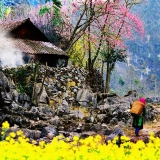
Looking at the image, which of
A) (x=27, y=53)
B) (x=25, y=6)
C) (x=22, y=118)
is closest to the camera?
(x=22, y=118)

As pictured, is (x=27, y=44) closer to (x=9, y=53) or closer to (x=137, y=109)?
(x=9, y=53)

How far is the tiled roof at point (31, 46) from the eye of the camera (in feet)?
87.4

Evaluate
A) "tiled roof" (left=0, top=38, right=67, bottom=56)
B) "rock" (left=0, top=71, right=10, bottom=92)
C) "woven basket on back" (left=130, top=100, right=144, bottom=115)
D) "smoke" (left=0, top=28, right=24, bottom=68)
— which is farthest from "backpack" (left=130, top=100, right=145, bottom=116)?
"tiled roof" (left=0, top=38, right=67, bottom=56)

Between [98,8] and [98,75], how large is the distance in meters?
6.36

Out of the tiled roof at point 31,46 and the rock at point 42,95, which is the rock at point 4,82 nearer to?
the rock at point 42,95

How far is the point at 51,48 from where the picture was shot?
29141mm

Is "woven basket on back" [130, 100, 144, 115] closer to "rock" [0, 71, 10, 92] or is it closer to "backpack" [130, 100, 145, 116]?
"backpack" [130, 100, 145, 116]

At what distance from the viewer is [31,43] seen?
28828 millimetres

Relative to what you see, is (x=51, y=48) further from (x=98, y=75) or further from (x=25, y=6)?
(x=25, y=6)

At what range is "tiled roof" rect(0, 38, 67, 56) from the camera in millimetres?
26625

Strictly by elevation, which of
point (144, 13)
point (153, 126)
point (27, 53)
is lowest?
point (153, 126)

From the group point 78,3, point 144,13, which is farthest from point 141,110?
point 144,13

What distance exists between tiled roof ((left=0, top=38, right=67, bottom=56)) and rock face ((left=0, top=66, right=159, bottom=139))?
327cm

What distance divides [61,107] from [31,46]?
845 cm
